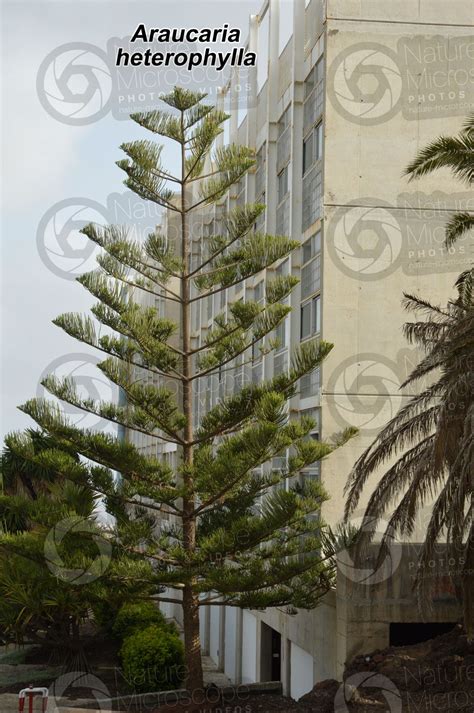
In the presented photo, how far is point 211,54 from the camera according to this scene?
13836 mm

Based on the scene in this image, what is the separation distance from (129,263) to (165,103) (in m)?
2.08

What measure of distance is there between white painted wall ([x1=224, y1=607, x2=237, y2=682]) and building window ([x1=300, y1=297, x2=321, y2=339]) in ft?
24.3

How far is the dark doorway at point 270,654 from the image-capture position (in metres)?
16.2

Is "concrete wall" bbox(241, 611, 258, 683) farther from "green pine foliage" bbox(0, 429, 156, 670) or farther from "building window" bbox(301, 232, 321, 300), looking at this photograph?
"building window" bbox(301, 232, 321, 300)

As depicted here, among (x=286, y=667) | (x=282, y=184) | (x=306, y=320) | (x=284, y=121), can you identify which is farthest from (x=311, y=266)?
(x=286, y=667)

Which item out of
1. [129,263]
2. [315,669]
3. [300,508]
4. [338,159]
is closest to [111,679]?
[315,669]

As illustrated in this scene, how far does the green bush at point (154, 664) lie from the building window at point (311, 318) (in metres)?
5.34

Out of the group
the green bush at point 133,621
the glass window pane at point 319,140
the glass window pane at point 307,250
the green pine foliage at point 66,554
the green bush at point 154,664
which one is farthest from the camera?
the green bush at point 133,621

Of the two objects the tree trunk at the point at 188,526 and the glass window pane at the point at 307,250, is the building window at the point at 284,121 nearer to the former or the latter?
the glass window pane at the point at 307,250

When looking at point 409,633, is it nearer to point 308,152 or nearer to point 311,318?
point 311,318

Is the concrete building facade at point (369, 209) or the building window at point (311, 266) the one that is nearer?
the concrete building facade at point (369, 209)

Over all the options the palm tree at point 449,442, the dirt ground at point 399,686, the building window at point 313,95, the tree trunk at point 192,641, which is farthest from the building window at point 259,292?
the dirt ground at point 399,686

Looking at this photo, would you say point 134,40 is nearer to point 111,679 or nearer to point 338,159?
point 338,159

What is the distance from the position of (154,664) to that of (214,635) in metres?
7.45
